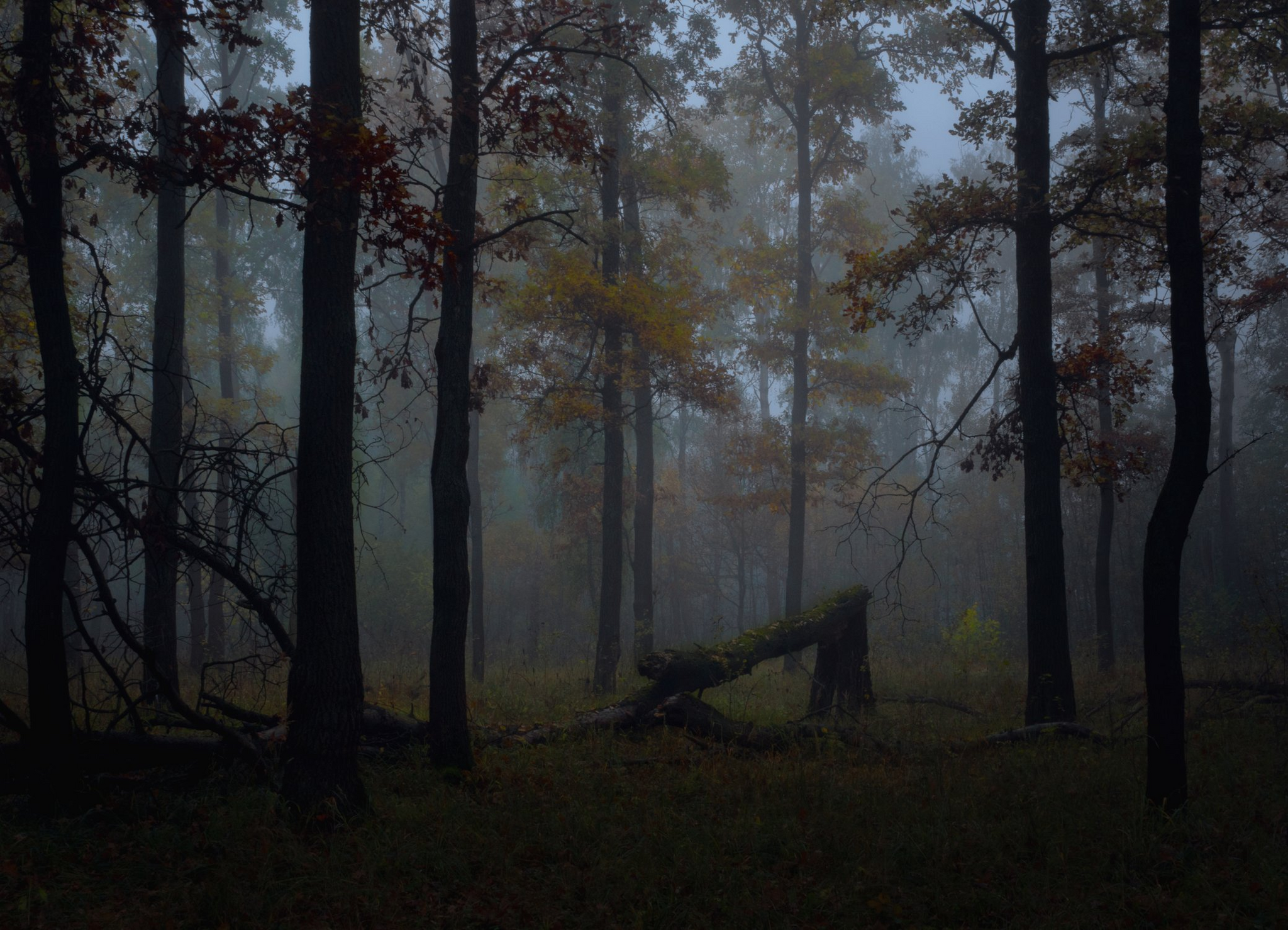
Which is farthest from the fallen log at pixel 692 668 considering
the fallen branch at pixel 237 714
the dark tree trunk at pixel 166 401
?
the dark tree trunk at pixel 166 401

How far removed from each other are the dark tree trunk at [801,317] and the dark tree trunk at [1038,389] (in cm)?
839

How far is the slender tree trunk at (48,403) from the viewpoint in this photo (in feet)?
19.0

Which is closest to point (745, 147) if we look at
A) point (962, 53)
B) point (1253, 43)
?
point (962, 53)

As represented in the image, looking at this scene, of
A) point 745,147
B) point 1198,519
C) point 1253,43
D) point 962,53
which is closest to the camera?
point 1253,43

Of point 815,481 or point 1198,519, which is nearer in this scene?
point 815,481

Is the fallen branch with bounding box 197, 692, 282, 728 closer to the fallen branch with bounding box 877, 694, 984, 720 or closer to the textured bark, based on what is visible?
the textured bark

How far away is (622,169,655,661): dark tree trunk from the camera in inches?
595

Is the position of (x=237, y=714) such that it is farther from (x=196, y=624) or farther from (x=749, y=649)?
(x=196, y=624)

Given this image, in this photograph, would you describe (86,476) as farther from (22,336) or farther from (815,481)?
(815,481)

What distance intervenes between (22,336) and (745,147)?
3037cm

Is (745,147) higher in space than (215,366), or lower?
higher

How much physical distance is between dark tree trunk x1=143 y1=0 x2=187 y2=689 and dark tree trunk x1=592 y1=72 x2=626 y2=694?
6.74 m

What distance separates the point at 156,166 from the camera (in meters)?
6.04

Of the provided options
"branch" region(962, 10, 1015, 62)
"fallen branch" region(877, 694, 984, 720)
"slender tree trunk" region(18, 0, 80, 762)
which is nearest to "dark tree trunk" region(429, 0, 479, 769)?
"slender tree trunk" region(18, 0, 80, 762)
